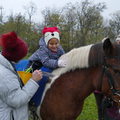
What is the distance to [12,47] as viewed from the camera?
2238 millimetres

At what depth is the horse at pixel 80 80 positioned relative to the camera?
251 centimetres

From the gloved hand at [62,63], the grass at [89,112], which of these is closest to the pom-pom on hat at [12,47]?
the gloved hand at [62,63]

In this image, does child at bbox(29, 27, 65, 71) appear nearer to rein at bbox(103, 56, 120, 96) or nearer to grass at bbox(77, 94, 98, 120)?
rein at bbox(103, 56, 120, 96)

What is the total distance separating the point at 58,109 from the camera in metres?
2.79

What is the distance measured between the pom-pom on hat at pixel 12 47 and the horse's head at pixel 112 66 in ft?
2.78

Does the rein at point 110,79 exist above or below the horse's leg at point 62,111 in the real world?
above

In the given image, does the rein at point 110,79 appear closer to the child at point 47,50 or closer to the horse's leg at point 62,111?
the horse's leg at point 62,111

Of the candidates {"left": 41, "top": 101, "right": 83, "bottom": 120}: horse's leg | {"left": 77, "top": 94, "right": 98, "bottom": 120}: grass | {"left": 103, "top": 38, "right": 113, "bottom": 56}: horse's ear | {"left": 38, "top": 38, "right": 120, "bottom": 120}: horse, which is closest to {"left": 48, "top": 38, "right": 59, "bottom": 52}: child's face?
{"left": 38, "top": 38, "right": 120, "bottom": 120}: horse

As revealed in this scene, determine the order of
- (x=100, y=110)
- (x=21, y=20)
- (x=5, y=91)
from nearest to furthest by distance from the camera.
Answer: (x=5, y=91)
(x=100, y=110)
(x=21, y=20)

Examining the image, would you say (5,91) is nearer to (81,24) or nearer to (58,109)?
(58,109)

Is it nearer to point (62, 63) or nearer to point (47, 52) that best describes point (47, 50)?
point (47, 52)

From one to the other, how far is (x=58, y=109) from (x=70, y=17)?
42550mm

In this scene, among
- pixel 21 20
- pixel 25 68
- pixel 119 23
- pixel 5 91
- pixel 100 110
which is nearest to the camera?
pixel 5 91

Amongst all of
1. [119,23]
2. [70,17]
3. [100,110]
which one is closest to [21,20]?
[70,17]
